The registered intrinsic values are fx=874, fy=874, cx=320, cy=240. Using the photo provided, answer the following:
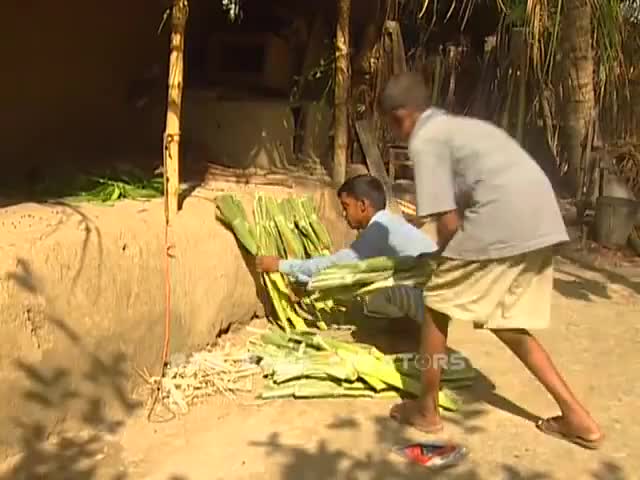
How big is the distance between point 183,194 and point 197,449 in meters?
1.66

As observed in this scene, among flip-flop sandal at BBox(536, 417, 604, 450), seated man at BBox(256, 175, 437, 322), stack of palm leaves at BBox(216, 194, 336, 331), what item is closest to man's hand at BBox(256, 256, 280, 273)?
seated man at BBox(256, 175, 437, 322)

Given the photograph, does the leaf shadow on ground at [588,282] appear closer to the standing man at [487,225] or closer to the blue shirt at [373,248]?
the blue shirt at [373,248]

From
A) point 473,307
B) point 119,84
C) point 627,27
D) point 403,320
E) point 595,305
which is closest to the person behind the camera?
point 473,307

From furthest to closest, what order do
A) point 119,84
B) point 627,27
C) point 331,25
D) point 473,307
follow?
point 627,27 < point 331,25 < point 119,84 < point 473,307

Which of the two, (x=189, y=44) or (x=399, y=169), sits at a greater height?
(x=189, y=44)

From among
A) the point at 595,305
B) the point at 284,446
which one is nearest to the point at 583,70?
the point at 595,305

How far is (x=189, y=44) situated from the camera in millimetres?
7027

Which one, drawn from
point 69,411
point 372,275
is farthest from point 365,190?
point 69,411

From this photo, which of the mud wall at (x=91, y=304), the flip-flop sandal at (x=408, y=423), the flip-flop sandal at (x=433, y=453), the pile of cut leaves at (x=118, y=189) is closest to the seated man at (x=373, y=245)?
the mud wall at (x=91, y=304)

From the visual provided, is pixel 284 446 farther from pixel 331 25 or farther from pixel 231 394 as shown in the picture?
pixel 331 25

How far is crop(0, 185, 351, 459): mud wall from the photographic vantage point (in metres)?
3.21

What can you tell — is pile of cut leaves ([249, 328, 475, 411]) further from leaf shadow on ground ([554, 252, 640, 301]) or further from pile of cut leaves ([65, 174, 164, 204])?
leaf shadow on ground ([554, 252, 640, 301])

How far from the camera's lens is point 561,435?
11.2 ft

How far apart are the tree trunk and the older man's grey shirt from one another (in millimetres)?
4541
